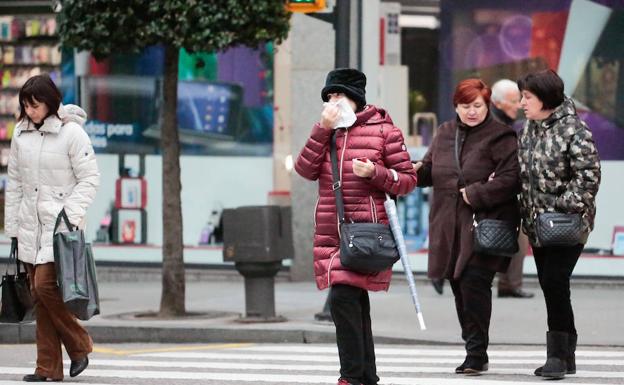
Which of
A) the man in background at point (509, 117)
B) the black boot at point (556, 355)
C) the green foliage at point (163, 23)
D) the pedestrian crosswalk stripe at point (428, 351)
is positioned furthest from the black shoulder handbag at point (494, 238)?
the green foliage at point (163, 23)

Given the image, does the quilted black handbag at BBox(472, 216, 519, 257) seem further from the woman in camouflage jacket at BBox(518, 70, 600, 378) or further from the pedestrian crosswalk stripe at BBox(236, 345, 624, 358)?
the pedestrian crosswalk stripe at BBox(236, 345, 624, 358)

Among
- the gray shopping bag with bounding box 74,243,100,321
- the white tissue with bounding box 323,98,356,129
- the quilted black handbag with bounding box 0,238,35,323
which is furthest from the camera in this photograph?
the quilted black handbag with bounding box 0,238,35,323

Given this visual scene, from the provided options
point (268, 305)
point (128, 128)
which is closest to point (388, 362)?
point (268, 305)

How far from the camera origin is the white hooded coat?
992cm

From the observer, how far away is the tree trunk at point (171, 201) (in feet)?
45.8

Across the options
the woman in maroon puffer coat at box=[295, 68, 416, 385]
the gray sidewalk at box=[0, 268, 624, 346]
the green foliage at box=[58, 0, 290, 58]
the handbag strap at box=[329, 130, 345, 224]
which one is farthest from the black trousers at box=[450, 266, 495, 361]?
the green foliage at box=[58, 0, 290, 58]

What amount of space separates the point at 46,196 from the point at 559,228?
3128 mm

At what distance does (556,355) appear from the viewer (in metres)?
9.92

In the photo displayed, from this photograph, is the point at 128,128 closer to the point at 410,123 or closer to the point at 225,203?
the point at 225,203

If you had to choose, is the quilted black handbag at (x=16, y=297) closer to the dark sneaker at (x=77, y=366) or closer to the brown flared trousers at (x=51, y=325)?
the brown flared trousers at (x=51, y=325)

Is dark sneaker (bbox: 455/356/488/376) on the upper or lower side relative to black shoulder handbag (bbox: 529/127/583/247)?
lower

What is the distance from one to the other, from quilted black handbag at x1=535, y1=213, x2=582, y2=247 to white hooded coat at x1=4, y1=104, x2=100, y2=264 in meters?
2.76

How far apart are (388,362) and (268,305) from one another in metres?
2.46

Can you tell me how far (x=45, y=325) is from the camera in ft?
33.0
